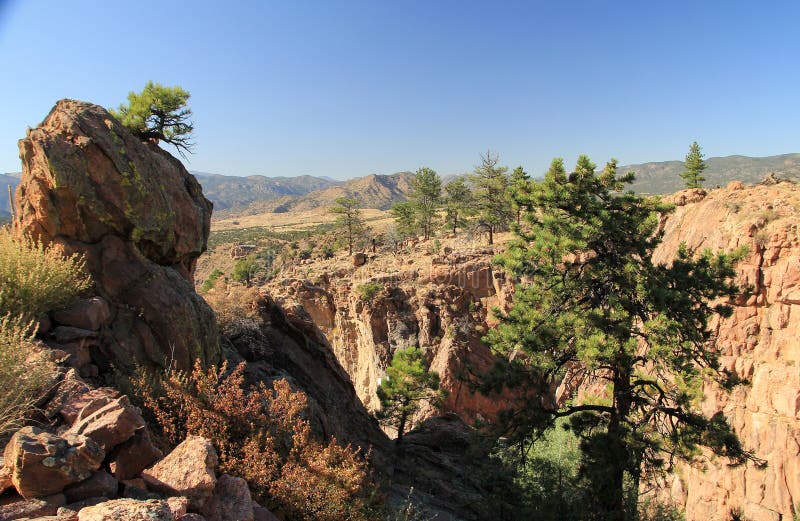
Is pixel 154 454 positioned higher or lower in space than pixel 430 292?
higher

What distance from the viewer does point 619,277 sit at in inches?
352

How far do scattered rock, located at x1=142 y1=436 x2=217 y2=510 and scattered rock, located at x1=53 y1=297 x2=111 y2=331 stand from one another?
10.6 feet

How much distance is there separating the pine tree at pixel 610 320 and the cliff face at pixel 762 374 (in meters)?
8.67

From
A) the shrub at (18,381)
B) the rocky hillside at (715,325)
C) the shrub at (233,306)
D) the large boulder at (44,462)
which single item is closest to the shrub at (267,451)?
the shrub at (18,381)

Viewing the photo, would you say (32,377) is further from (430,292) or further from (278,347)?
(430,292)

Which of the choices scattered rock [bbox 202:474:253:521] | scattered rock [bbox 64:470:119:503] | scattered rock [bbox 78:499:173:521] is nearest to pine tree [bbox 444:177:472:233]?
scattered rock [bbox 202:474:253:521]

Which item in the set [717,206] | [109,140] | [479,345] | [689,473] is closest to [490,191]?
[479,345]

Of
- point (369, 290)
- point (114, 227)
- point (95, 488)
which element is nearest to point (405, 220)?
point (369, 290)

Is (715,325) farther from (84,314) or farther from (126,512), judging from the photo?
(84,314)

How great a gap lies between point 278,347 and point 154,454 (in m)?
8.03

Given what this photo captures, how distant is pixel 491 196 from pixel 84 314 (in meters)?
37.4

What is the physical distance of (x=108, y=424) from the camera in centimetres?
389

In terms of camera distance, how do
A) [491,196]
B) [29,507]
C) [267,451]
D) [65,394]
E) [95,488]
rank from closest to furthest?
[29,507], [95,488], [65,394], [267,451], [491,196]

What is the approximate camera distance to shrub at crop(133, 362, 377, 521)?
4.79 meters
